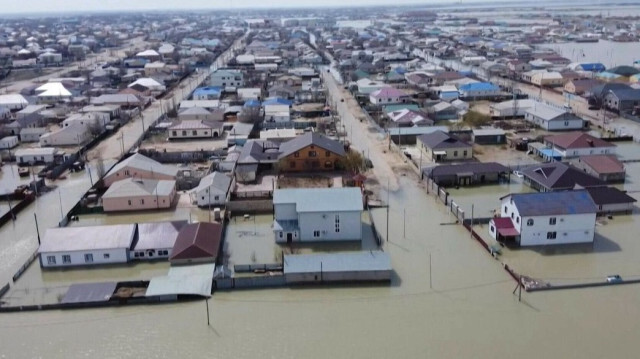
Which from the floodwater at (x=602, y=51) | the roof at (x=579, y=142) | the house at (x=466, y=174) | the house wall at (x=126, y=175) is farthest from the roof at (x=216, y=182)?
the floodwater at (x=602, y=51)

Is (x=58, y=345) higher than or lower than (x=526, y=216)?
lower

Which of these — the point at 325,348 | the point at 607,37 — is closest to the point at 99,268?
the point at 325,348

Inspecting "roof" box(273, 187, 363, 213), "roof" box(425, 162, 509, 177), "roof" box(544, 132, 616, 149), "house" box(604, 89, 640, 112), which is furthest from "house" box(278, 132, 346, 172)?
"house" box(604, 89, 640, 112)

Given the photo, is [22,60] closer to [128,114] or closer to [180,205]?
[128,114]

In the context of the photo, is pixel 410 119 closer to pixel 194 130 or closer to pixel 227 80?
pixel 194 130

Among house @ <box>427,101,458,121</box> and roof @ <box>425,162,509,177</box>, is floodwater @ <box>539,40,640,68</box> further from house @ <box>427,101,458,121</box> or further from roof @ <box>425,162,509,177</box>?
roof @ <box>425,162,509,177</box>

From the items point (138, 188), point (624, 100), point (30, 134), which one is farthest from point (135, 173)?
point (624, 100)
